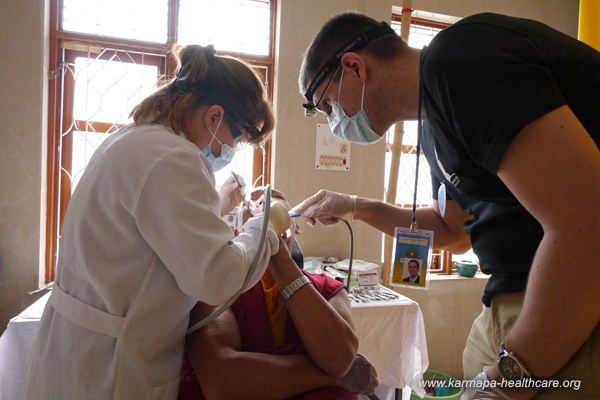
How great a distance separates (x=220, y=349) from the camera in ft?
3.12

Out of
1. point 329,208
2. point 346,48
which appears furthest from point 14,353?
point 346,48

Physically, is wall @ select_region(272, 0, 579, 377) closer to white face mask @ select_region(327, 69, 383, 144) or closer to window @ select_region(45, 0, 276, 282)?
window @ select_region(45, 0, 276, 282)

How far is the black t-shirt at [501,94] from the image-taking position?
55 cm

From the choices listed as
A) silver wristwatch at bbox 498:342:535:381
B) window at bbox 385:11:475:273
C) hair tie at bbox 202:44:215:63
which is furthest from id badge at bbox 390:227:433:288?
window at bbox 385:11:475:273

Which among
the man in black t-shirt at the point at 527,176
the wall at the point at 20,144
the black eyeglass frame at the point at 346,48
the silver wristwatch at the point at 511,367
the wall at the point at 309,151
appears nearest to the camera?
the man in black t-shirt at the point at 527,176

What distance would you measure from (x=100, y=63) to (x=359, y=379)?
2.56 metres

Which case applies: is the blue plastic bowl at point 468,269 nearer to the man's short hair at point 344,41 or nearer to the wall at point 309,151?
the wall at point 309,151

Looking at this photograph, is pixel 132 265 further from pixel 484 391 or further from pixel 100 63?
pixel 100 63

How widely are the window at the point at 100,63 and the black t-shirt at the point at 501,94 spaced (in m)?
1.91

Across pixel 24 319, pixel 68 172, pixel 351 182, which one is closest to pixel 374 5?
pixel 351 182

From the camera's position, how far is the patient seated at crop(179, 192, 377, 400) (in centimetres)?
92

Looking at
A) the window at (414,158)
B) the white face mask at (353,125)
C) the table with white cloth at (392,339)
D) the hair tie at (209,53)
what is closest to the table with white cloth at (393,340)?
the table with white cloth at (392,339)

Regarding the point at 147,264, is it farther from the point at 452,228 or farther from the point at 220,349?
the point at 452,228

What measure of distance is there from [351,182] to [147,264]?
2158 mm
